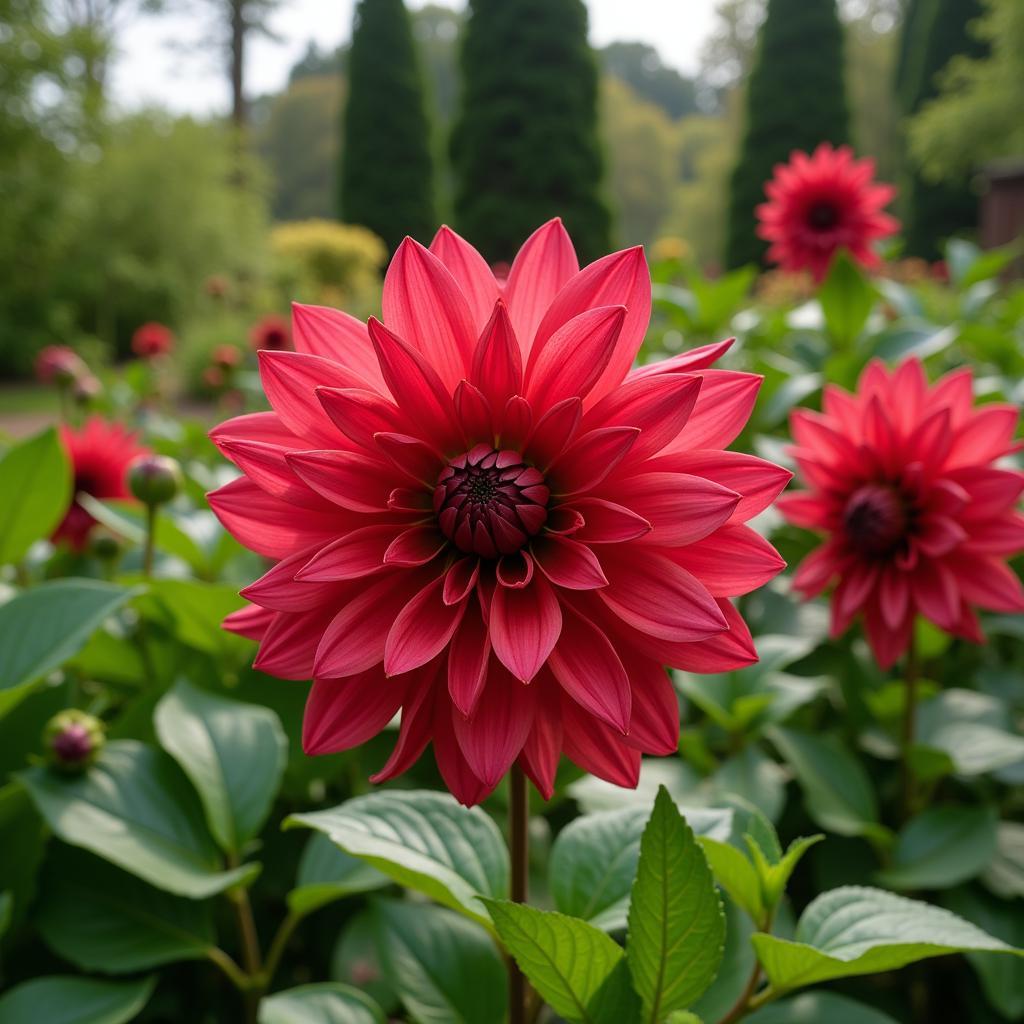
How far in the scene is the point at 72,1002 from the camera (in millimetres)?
867

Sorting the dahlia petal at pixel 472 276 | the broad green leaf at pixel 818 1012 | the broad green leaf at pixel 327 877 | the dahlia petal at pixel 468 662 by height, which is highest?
the dahlia petal at pixel 472 276

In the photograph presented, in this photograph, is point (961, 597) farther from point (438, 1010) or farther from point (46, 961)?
point (46, 961)

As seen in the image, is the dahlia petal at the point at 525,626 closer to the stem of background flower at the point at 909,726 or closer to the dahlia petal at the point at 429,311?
the dahlia petal at the point at 429,311

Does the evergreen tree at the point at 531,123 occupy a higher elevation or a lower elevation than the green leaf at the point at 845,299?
higher

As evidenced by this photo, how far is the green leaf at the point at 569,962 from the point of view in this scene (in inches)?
24.0

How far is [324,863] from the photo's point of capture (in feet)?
3.14

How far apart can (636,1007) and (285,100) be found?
43278mm

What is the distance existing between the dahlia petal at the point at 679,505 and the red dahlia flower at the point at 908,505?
525mm

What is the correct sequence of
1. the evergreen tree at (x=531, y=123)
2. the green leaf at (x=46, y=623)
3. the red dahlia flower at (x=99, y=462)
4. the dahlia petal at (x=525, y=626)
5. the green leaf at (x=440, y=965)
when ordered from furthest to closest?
the evergreen tree at (x=531, y=123) → the red dahlia flower at (x=99, y=462) → the green leaf at (x=46, y=623) → the green leaf at (x=440, y=965) → the dahlia petal at (x=525, y=626)

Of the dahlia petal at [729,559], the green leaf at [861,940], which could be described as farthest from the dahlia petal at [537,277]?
the green leaf at [861,940]

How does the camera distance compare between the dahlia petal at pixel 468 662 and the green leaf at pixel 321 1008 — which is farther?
the green leaf at pixel 321 1008

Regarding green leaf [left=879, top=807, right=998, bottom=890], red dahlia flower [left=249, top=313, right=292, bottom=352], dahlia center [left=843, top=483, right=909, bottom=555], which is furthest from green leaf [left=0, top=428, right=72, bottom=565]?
red dahlia flower [left=249, top=313, right=292, bottom=352]

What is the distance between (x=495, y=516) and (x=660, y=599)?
0.14m

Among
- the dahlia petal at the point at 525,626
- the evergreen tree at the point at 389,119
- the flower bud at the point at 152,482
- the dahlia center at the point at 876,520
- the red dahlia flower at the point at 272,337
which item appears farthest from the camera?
the evergreen tree at the point at 389,119
